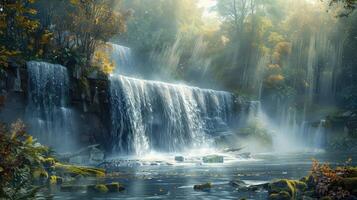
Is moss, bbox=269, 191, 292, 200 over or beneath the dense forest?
beneath

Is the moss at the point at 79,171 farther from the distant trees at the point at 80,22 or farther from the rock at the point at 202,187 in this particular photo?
the distant trees at the point at 80,22

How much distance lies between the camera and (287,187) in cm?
1686

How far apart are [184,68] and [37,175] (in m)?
47.9

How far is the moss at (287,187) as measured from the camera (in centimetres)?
1661

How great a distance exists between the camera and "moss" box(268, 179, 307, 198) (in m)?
16.6

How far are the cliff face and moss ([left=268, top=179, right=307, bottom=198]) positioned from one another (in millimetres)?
20529

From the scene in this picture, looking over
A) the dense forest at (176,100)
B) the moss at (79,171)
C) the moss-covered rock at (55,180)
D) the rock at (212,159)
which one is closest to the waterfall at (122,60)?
the dense forest at (176,100)

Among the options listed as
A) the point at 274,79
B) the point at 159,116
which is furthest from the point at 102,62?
the point at 274,79

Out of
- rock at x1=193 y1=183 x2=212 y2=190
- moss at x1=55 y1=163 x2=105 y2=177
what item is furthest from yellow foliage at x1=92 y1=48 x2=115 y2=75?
rock at x1=193 y1=183 x2=212 y2=190

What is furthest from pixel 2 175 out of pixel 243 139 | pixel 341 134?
pixel 341 134

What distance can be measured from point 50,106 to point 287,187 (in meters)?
22.3

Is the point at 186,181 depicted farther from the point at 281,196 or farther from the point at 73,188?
the point at 281,196

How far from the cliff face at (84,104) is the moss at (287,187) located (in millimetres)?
20529

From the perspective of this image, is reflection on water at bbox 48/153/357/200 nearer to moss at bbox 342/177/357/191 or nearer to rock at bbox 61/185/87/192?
rock at bbox 61/185/87/192
